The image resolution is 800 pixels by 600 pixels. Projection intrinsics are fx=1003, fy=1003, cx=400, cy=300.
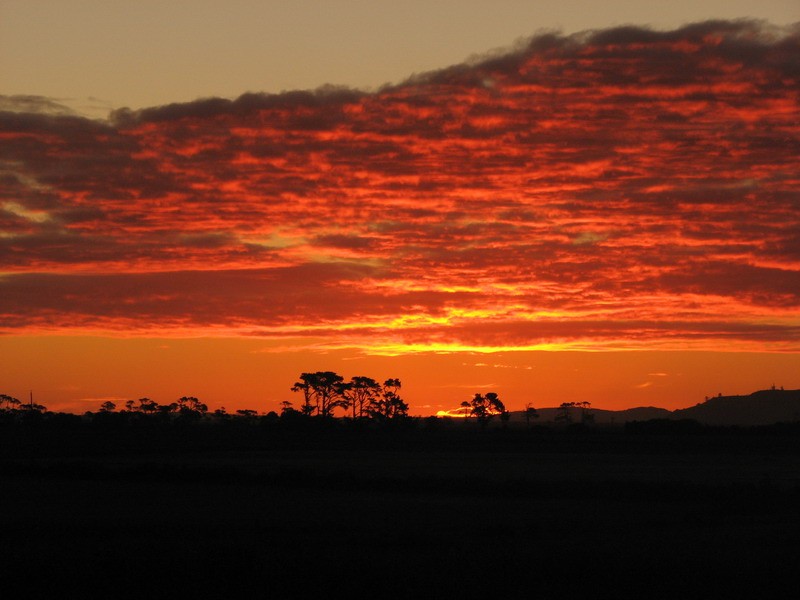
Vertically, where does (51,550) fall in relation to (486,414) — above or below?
below

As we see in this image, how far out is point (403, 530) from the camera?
25.4 meters

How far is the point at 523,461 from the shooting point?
63000 millimetres

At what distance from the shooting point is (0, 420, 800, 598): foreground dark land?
1714 centimetres

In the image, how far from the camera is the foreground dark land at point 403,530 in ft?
56.2

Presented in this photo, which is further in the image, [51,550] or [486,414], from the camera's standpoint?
[486,414]

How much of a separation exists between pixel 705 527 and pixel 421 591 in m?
13.4

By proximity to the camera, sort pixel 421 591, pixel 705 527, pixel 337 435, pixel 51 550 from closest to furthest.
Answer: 1. pixel 421 591
2. pixel 51 550
3. pixel 705 527
4. pixel 337 435

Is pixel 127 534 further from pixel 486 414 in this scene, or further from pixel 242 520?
pixel 486 414

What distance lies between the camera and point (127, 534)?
81.7ft

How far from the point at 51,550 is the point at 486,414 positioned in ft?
506

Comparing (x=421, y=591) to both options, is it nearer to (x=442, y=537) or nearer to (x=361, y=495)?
(x=442, y=537)

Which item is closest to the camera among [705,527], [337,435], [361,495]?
[705,527]

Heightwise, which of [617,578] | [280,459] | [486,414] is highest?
[486,414]

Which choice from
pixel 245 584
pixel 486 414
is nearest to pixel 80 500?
pixel 245 584
